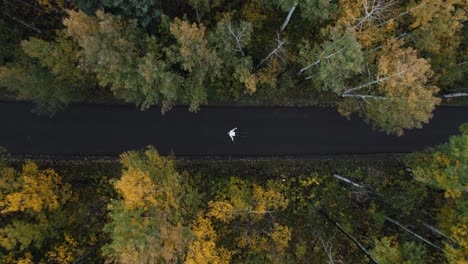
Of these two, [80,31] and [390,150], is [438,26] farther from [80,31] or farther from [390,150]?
[80,31]

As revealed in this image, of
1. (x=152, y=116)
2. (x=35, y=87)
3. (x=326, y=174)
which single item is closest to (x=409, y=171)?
(x=326, y=174)

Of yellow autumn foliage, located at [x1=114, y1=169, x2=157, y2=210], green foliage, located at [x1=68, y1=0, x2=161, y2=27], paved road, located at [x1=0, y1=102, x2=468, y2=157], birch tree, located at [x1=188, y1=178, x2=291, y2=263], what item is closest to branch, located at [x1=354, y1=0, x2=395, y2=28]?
paved road, located at [x1=0, y1=102, x2=468, y2=157]

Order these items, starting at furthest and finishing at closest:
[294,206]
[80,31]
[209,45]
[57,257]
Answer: [294,206], [57,257], [209,45], [80,31]

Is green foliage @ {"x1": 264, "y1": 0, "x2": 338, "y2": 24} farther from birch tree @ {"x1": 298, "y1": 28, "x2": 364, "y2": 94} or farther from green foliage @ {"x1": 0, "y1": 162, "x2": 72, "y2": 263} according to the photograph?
green foliage @ {"x1": 0, "y1": 162, "x2": 72, "y2": 263}

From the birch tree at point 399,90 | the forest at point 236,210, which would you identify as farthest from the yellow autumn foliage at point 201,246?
the birch tree at point 399,90

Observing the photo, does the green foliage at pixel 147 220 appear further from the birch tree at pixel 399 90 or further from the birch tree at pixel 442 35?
the birch tree at pixel 442 35

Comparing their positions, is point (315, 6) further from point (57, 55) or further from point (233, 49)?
point (57, 55)
